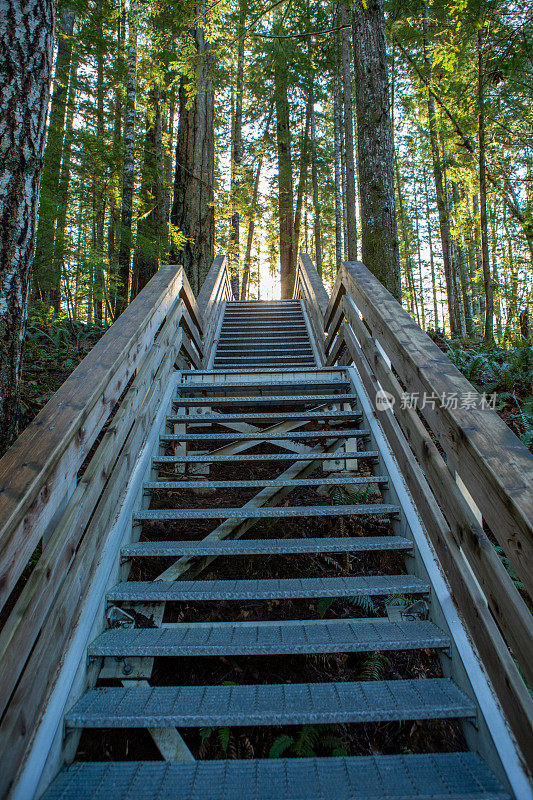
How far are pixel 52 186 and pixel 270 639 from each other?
781 centimetres

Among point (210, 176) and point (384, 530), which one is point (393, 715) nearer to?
point (384, 530)

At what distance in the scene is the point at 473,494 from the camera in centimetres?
142

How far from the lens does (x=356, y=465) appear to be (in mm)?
3471

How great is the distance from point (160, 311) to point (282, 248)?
1300cm

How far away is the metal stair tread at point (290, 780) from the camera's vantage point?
125 centimetres

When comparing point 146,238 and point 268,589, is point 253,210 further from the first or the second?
point 268,589

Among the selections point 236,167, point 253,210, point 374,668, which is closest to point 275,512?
point 374,668

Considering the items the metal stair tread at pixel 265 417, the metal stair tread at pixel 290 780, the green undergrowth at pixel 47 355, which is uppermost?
the green undergrowth at pixel 47 355

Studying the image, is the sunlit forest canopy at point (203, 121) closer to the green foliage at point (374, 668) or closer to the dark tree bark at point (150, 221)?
the dark tree bark at point (150, 221)

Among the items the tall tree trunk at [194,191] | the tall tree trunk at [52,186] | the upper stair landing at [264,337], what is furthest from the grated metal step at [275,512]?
the tall tree trunk at [194,191]

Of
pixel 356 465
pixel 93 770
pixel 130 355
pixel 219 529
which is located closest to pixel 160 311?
pixel 130 355

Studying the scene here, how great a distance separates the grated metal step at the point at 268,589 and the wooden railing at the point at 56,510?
280 millimetres

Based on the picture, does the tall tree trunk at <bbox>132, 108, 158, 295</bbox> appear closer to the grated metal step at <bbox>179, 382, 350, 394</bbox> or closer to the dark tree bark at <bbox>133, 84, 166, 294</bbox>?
the dark tree bark at <bbox>133, 84, 166, 294</bbox>

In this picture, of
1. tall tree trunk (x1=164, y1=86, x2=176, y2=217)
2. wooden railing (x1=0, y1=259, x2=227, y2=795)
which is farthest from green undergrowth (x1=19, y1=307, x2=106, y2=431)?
tall tree trunk (x1=164, y1=86, x2=176, y2=217)
